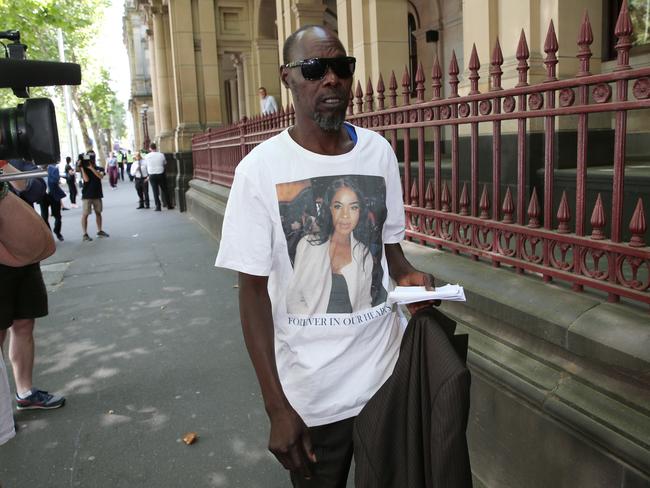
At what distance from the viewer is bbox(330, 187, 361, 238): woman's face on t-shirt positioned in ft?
6.03

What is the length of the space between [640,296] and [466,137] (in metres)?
2.69

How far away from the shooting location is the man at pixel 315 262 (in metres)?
1.76

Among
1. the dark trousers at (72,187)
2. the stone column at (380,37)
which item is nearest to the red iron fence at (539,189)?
the stone column at (380,37)

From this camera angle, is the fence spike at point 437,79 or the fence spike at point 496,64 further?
the fence spike at point 437,79

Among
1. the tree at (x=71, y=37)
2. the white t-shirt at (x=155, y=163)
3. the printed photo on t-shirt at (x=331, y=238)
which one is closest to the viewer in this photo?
the printed photo on t-shirt at (x=331, y=238)

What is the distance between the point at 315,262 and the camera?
6.05 feet

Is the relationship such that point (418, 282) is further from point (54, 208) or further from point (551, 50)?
point (54, 208)

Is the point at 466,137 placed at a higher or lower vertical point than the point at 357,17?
lower

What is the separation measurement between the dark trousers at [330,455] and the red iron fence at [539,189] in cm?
136

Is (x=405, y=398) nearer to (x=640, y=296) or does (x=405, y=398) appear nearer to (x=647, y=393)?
(x=647, y=393)

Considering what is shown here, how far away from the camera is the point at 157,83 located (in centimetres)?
2092

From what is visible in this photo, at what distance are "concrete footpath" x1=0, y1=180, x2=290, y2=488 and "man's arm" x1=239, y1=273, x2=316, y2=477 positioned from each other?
5.10 ft

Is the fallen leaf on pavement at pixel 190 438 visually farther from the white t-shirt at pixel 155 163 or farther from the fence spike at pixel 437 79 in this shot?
the white t-shirt at pixel 155 163

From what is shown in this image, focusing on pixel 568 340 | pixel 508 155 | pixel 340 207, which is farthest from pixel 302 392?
pixel 508 155
